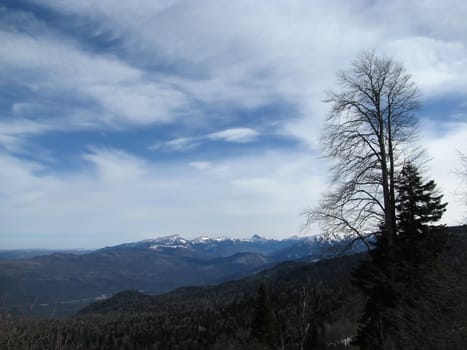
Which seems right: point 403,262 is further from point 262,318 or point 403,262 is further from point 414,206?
point 262,318

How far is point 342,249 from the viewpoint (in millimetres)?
13375

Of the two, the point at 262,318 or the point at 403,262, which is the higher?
the point at 403,262

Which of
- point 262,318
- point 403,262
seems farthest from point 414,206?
point 262,318

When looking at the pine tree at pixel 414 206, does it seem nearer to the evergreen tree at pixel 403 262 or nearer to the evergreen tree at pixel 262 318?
the evergreen tree at pixel 403 262

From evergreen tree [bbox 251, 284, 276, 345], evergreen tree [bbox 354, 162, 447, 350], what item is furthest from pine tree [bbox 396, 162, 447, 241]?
evergreen tree [bbox 251, 284, 276, 345]

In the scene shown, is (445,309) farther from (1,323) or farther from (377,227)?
(1,323)

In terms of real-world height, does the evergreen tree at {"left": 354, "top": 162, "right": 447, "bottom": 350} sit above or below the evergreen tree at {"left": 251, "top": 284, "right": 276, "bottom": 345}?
above

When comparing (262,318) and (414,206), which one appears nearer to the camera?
(414,206)

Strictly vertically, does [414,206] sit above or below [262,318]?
above

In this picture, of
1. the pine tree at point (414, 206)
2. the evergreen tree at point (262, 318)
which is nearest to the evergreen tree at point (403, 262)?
the pine tree at point (414, 206)

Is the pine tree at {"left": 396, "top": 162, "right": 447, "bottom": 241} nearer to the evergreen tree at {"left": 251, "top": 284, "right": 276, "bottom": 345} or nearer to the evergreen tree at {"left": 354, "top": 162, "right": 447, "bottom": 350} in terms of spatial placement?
the evergreen tree at {"left": 354, "top": 162, "right": 447, "bottom": 350}

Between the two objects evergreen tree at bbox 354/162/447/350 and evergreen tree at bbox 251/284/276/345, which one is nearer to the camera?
evergreen tree at bbox 354/162/447/350

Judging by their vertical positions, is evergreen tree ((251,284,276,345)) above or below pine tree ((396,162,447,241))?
below

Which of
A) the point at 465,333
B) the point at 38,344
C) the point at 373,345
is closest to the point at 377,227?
the point at 373,345
